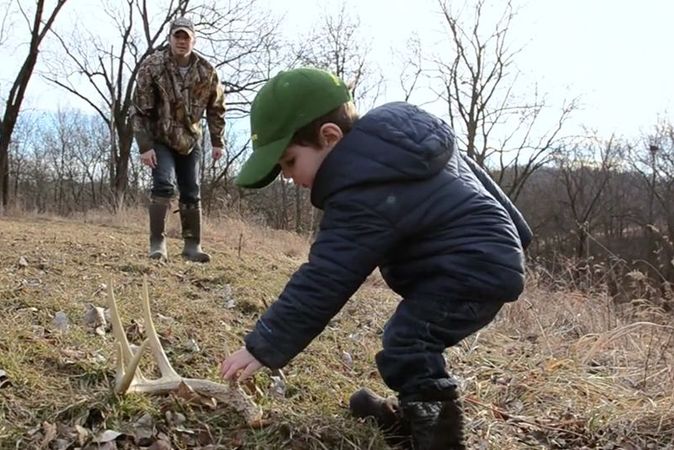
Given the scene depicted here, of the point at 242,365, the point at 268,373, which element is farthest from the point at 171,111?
the point at 242,365

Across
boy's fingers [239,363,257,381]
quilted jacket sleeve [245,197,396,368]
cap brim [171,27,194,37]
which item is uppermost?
cap brim [171,27,194,37]

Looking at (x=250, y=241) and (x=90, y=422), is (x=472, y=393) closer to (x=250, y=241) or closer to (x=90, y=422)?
(x=90, y=422)

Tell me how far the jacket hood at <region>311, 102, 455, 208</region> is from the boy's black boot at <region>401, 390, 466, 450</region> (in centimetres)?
67

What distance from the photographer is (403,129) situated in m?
1.88

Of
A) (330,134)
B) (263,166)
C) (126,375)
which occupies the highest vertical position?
(330,134)

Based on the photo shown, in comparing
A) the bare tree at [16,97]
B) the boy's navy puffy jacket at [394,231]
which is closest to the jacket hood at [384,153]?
the boy's navy puffy jacket at [394,231]

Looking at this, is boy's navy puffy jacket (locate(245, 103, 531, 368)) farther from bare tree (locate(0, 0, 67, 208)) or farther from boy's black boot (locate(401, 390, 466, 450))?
bare tree (locate(0, 0, 67, 208))

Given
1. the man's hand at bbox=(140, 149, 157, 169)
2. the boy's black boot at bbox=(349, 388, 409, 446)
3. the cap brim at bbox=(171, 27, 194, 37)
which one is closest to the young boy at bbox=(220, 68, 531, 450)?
the boy's black boot at bbox=(349, 388, 409, 446)

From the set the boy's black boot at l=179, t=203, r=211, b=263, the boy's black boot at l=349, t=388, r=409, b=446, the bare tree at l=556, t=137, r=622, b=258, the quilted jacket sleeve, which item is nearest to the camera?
the quilted jacket sleeve

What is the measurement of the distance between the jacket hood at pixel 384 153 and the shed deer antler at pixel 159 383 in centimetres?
73

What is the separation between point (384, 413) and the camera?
229cm

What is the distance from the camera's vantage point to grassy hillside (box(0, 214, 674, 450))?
7.00 ft

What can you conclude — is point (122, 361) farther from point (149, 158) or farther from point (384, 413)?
point (149, 158)

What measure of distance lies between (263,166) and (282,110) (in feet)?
0.54
